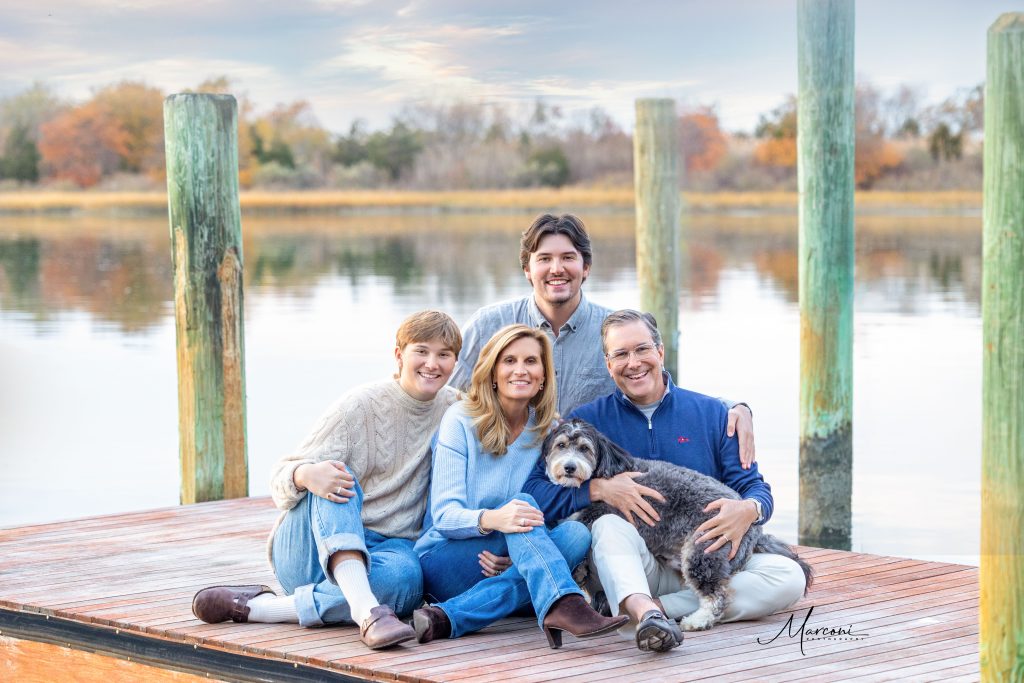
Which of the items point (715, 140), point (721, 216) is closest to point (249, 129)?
point (715, 140)

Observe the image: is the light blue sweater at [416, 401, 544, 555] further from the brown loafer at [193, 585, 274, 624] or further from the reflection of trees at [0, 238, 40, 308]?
the reflection of trees at [0, 238, 40, 308]

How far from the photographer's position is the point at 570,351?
15.6 ft

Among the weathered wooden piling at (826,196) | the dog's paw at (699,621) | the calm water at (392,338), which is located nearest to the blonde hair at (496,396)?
the dog's paw at (699,621)

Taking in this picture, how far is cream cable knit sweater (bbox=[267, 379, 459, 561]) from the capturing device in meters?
4.14

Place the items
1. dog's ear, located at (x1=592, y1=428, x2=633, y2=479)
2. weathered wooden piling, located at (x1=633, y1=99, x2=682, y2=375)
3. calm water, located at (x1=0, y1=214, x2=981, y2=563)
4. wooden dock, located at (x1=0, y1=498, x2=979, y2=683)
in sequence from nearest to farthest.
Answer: wooden dock, located at (x1=0, y1=498, x2=979, y2=683)
dog's ear, located at (x1=592, y1=428, x2=633, y2=479)
weathered wooden piling, located at (x1=633, y1=99, x2=682, y2=375)
calm water, located at (x1=0, y1=214, x2=981, y2=563)

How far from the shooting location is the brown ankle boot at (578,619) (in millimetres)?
A: 3760

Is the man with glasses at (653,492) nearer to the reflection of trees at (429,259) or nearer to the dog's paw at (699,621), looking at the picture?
the dog's paw at (699,621)

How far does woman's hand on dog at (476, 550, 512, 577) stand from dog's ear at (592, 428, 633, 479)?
369 millimetres

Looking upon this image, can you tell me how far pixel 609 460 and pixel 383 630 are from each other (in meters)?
0.81

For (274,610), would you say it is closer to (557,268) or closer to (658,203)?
(557,268)

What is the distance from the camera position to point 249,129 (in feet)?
79.2

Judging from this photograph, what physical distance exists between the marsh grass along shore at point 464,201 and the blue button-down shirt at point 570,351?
18964 millimetres

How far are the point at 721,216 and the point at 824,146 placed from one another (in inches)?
890

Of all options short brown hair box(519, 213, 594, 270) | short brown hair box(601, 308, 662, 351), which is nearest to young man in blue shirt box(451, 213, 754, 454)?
short brown hair box(519, 213, 594, 270)
